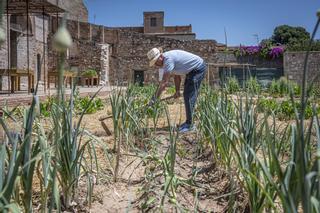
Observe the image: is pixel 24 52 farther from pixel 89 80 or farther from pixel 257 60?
pixel 257 60

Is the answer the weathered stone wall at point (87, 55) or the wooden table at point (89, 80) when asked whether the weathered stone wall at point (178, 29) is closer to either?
the weathered stone wall at point (87, 55)

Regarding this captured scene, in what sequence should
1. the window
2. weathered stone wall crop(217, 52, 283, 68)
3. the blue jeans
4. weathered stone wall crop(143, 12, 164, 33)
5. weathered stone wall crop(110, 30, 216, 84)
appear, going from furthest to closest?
the window → weathered stone wall crop(143, 12, 164, 33) → weathered stone wall crop(217, 52, 283, 68) → weathered stone wall crop(110, 30, 216, 84) → the blue jeans

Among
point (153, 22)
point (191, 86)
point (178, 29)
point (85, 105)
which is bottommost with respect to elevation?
point (85, 105)

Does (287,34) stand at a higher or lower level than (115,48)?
higher

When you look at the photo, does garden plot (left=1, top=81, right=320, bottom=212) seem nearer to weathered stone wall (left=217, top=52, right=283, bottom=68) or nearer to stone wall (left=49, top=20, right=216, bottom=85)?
stone wall (left=49, top=20, right=216, bottom=85)

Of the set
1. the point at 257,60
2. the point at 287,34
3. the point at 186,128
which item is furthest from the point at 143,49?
the point at 287,34

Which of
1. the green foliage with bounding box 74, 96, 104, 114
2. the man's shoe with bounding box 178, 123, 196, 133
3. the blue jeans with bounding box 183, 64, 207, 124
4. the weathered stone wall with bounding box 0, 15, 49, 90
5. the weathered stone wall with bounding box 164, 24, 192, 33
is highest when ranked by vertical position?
the weathered stone wall with bounding box 164, 24, 192, 33

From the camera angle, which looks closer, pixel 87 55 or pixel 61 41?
pixel 61 41

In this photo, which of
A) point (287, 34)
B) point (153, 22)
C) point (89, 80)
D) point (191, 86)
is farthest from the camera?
point (287, 34)

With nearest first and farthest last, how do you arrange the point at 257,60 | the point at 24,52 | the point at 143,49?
the point at 24,52
the point at 143,49
the point at 257,60

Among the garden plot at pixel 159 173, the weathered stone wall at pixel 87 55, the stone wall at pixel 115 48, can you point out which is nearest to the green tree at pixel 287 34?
the stone wall at pixel 115 48

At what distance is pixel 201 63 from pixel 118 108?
1911 mm

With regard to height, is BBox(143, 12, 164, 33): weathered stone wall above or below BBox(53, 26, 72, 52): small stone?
above

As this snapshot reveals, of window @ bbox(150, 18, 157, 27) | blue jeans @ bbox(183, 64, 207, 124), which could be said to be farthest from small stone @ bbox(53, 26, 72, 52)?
window @ bbox(150, 18, 157, 27)
